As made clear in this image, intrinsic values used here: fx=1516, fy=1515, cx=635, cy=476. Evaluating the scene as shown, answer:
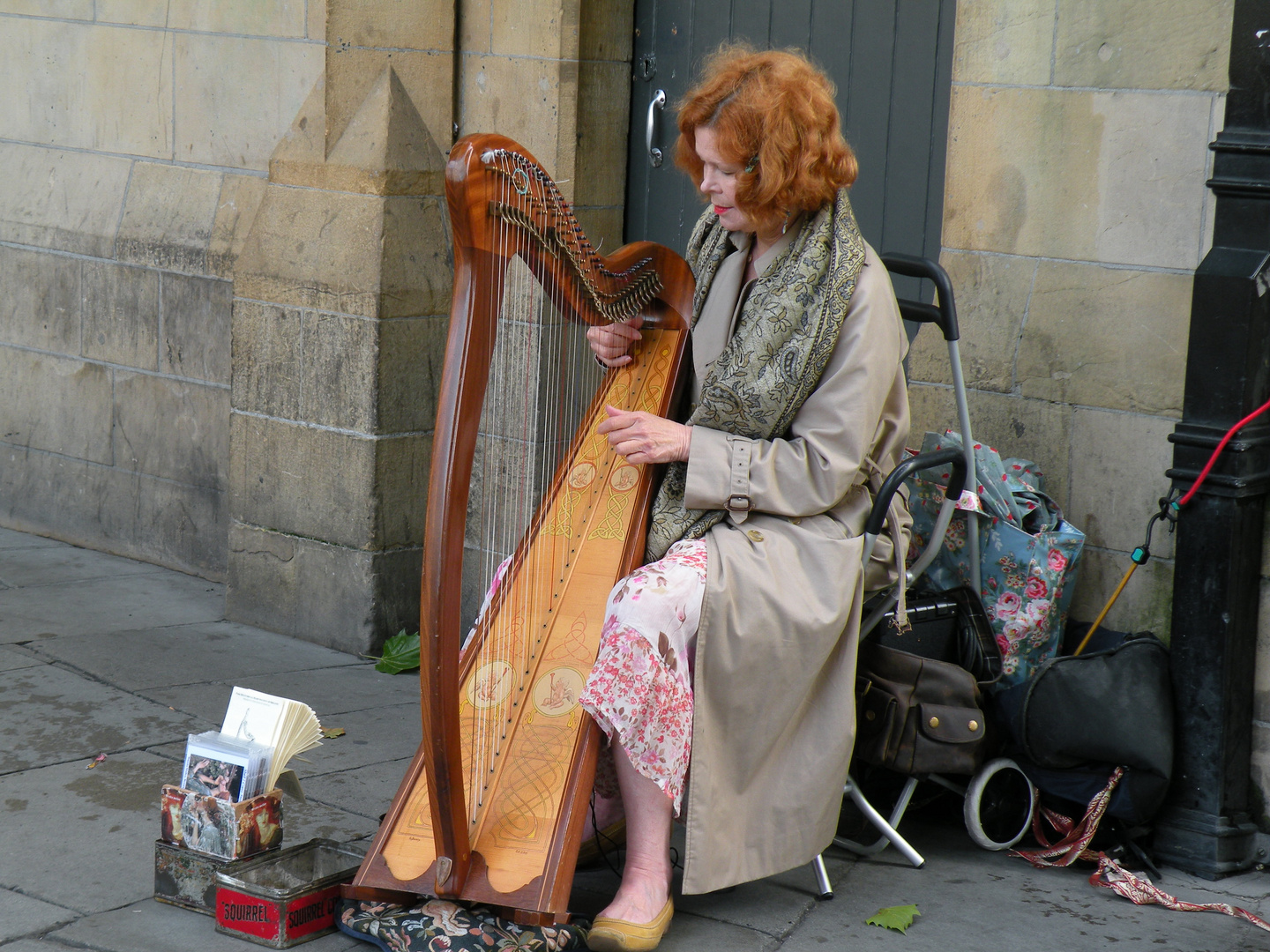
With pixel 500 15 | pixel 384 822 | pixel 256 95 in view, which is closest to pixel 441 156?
pixel 500 15

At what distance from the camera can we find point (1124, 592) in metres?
3.61

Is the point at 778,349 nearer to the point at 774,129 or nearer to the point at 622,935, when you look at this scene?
the point at 774,129

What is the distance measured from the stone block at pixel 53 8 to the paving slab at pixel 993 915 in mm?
4436

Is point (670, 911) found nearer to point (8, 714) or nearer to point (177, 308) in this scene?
point (8, 714)

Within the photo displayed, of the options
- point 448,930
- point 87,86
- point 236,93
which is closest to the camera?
point 448,930

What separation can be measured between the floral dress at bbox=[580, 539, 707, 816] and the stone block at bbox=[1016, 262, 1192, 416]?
1.25 m

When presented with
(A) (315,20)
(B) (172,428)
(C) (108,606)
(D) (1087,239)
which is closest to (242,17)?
(A) (315,20)

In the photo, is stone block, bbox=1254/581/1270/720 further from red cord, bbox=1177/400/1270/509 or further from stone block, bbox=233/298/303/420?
stone block, bbox=233/298/303/420

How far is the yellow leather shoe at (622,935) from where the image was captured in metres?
2.82

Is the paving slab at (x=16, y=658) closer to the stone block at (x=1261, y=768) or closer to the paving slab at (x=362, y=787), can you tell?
the paving slab at (x=362, y=787)

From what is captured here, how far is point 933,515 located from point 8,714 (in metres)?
2.50

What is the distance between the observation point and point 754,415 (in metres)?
3.02

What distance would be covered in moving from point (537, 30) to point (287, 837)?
2.53 meters

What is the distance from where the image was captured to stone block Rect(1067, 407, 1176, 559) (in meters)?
3.54
